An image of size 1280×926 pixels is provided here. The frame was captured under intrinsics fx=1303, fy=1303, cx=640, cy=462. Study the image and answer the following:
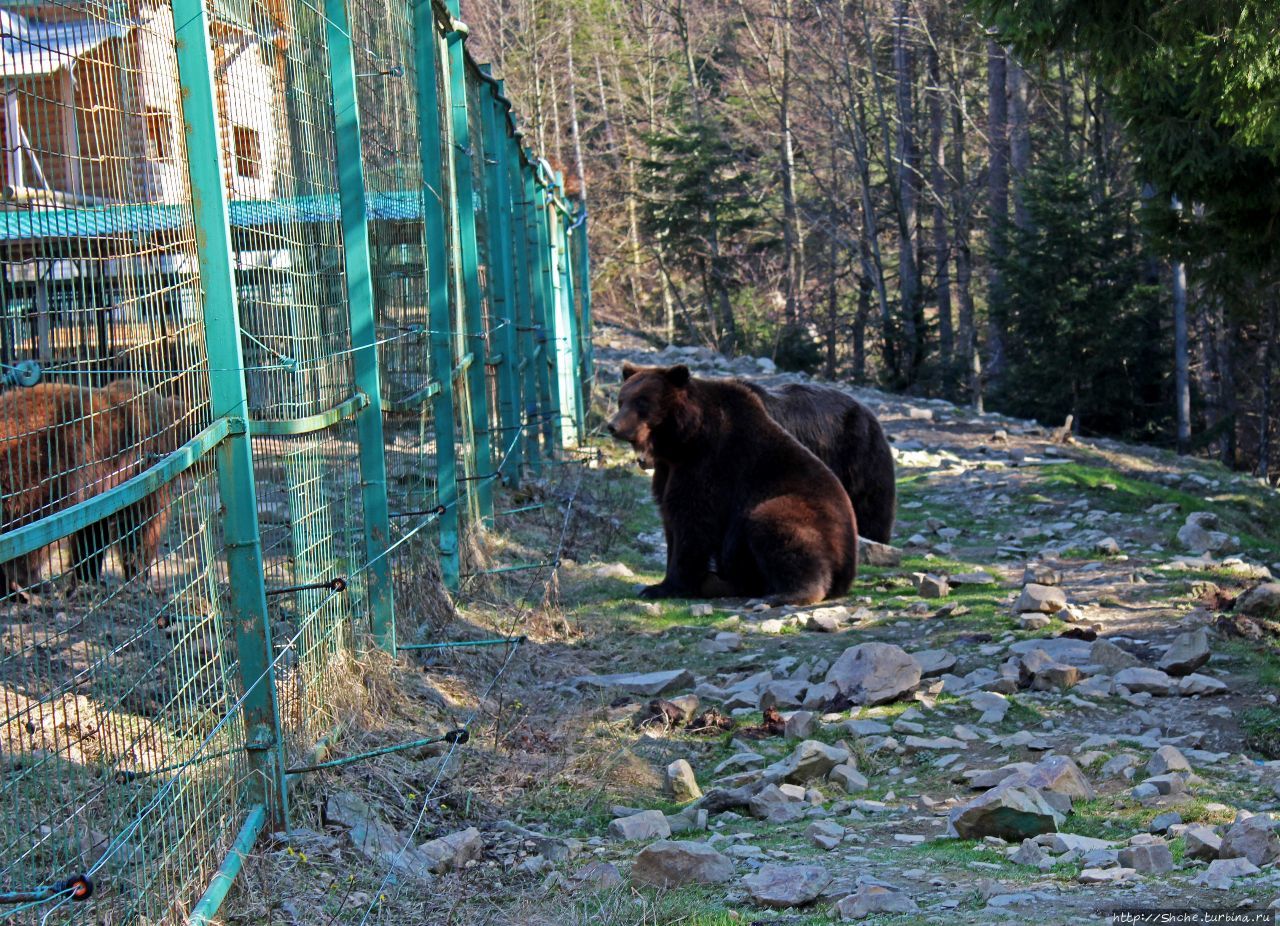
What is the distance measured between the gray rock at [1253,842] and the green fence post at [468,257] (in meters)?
5.96

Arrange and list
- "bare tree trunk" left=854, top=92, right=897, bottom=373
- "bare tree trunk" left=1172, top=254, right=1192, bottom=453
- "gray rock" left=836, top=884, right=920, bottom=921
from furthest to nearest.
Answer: "bare tree trunk" left=854, top=92, right=897, bottom=373 < "bare tree trunk" left=1172, top=254, right=1192, bottom=453 < "gray rock" left=836, top=884, right=920, bottom=921

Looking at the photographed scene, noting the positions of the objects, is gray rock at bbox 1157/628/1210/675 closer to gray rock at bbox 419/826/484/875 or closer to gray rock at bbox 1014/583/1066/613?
A: gray rock at bbox 1014/583/1066/613

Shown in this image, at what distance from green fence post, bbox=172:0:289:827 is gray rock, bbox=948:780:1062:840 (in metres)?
2.24

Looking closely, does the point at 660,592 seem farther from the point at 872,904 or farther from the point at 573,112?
the point at 573,112

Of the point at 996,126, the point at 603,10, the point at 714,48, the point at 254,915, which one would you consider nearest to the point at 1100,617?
the point at 254,915

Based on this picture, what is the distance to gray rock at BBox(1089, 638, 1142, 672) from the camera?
6.56 m

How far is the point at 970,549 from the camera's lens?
10.8 meters

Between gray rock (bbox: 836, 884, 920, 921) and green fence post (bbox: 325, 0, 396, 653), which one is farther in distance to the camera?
green fence post (bbox: 325, 0, 396, 653)

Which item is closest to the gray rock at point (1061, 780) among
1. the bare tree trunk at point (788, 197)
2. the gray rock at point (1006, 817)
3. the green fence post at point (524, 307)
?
the gray rock at point (1006, 817)

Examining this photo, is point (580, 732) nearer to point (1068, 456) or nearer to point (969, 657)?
point (969, 657)

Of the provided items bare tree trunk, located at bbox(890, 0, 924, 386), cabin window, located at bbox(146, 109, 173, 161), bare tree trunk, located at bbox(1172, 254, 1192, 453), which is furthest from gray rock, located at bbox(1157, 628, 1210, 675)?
bare tree trunk, located at bbox(890, 0, 924, 386)

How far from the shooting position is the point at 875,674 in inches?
252

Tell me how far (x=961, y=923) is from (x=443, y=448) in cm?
487

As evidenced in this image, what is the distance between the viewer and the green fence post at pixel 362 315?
5707 mm
